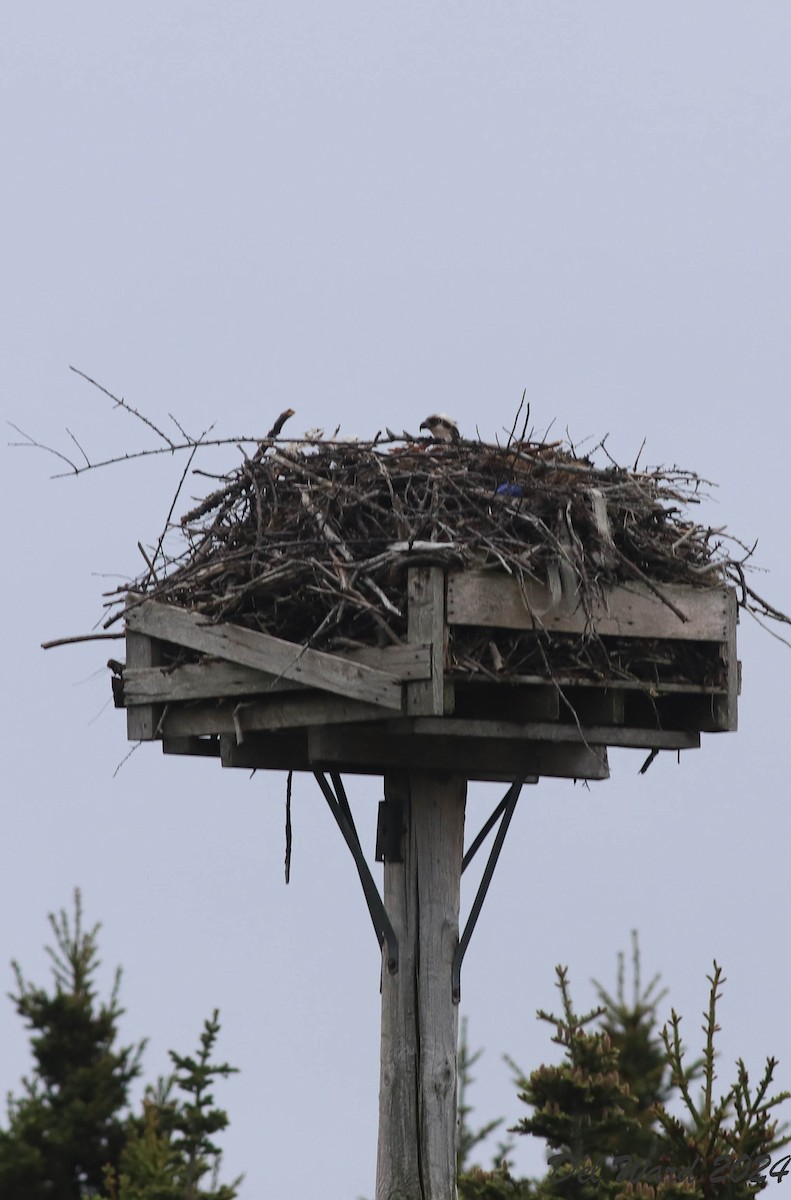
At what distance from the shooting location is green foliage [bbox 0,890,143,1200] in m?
11.1

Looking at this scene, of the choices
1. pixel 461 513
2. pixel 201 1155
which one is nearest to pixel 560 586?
pixel 461 513

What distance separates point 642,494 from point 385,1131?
2930 mm

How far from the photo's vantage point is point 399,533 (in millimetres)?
8672

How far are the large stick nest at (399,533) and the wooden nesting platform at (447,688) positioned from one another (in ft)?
0.34

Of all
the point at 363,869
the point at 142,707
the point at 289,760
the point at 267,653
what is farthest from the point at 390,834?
the point at 142,707

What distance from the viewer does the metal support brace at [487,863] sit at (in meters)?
9.11

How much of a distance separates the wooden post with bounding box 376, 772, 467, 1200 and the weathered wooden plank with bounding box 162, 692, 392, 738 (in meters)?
0.65

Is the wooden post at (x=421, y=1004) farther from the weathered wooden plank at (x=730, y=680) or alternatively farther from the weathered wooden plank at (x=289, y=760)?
the weathered wooden plank at (x=730, y=680)

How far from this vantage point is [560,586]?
8.45 metres

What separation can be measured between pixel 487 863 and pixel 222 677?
1422 mm

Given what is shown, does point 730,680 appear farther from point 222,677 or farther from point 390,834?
point 222,677

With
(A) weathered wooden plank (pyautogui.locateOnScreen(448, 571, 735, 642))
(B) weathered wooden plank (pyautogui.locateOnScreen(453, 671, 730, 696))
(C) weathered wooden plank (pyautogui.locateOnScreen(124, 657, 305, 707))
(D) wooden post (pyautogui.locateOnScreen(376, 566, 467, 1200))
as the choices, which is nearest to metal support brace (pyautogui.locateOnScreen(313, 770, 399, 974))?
(D) wooden post (pyautogui.locateOnScreen(376, 566, 467, 1200))

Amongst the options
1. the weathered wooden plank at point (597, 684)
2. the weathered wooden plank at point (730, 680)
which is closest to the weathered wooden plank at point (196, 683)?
the weathered wooden plank at point (597, 684)

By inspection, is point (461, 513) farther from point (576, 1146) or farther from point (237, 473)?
point (576, 1146)
